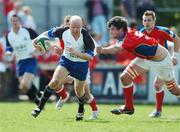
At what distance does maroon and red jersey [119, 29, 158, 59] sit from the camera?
13500 mm

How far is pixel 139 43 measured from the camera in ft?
44.7

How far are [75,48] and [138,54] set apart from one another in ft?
4.00

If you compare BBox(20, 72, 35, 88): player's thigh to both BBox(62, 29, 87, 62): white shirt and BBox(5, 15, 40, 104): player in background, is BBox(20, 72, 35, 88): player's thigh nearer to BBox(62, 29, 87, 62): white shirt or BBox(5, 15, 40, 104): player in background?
BBox(5, 15, 40, 104): player in background

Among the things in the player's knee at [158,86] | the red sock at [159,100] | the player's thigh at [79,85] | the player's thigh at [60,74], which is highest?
the player's thigh at [60,74]

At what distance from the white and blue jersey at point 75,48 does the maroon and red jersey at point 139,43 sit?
25.8 inches

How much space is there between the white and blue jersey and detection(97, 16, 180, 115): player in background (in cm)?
41

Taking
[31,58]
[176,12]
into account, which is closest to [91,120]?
[31,58]

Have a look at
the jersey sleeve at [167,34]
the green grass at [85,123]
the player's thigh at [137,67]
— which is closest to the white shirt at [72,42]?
the player's thigh at [137,67]

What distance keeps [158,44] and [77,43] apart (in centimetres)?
161

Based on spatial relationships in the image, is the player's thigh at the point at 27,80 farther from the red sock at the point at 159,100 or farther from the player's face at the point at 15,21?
the red sock at the point at 159,100

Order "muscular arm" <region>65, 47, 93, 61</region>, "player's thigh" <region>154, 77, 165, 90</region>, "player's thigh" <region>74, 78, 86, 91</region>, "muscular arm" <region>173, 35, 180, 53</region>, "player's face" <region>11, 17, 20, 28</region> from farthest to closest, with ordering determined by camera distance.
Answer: "player's face" <region>11, 17, 20, 28</region> → "player's thigh" <region>154, 77, 165, 90</region> → "muscular arm" <region>173, 35, 180, 53</region> → "player's thigh" <region>74, 78, 86, 91</region> → "muscular arm" <region>65, 47, 93, 61</region>

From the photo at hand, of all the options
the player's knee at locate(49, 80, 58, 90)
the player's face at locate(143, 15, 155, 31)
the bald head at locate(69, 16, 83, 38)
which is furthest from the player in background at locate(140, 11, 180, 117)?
the player's knee at locate(49, 80, 58, 90)

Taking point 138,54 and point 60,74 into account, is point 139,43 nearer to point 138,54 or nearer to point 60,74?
point 138,54

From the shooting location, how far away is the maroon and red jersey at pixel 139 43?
13500 mm
